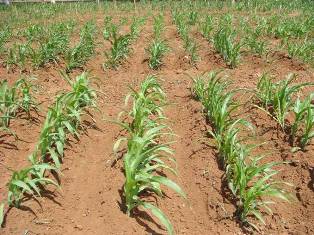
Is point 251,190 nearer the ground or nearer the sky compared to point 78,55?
nearer the ground

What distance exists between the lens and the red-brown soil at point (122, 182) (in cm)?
273

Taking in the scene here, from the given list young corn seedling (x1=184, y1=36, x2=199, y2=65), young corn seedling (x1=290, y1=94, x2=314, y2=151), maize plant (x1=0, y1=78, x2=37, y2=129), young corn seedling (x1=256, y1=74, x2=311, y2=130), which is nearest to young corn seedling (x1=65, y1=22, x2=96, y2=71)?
young corn seedling (x1=184, y1=36, x2=199, y2=65)

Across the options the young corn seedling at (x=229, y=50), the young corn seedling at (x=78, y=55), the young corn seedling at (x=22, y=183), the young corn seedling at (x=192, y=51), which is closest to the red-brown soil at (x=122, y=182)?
the young corn seedling at (x=22, y=183)

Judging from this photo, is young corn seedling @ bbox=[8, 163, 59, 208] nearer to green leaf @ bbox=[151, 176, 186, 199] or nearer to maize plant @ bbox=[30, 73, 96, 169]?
maize plant @ bbox=[30, 73, 96, 169]

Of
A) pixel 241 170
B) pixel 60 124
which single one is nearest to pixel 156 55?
pixel 60 124

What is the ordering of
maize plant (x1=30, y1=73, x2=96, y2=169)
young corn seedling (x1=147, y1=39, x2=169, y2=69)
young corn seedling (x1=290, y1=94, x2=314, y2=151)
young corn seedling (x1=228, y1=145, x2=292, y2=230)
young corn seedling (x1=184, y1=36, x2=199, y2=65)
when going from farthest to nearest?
young corn seedling (x1=184, y1=36, x2=199, y2=65) → young corn seedling (x1=147, y1=39, x2=169, y2=69) → young corn seedling (x1=290, y1=94, x2=314, y2=151) → maize plant (x1=30, y1=73, x2=96, y2=169) → young corn seedling (x1=228, y1=145, x2=292, y2=230)

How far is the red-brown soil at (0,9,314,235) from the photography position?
2.73 meters

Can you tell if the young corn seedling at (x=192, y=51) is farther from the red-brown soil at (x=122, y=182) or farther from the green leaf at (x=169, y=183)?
the green leaf at (x=169, y=183)

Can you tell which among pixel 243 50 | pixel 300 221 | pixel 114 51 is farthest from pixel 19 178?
pixel 243 50

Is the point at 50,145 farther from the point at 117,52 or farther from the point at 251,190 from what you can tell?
the point at 117,52

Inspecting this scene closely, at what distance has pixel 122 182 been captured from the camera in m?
3.12

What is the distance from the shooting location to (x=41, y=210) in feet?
8.98

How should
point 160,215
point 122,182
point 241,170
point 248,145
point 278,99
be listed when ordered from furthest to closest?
point 278,99 → point 248,145 → point 122,182 → point 241,170 → point 160,215

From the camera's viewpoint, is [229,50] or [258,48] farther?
[258,48]
